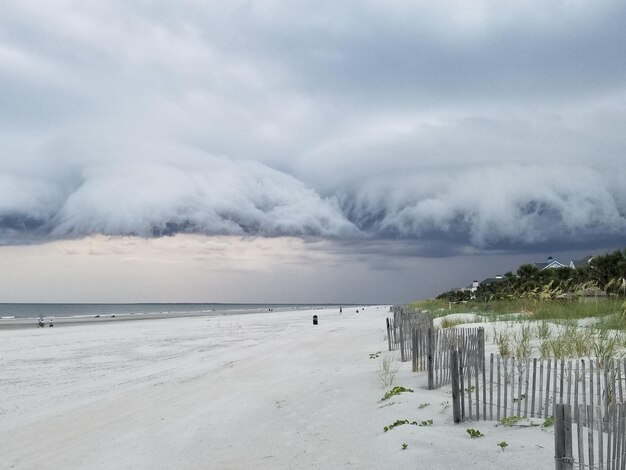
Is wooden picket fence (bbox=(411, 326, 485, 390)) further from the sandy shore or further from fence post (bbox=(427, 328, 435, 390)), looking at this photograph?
the sandy shore

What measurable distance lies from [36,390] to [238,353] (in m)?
9.07

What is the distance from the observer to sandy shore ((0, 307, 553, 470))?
7211 mm

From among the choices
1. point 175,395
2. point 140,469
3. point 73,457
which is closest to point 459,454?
point 140,469

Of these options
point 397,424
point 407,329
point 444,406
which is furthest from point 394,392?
point 407,329

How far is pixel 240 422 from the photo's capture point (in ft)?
33.3

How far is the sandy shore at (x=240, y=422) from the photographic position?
7.21 metres

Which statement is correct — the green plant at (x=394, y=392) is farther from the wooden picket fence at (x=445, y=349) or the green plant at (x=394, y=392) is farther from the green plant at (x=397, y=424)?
the green plant at (x=397, y=424)

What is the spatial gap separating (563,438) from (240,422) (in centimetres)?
658

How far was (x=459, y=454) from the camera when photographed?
266 inches

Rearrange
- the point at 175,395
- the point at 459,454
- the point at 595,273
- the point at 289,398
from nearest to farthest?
the point at 459,454 → the point at 289,398 → the point at 175,395 → the point at 595,273

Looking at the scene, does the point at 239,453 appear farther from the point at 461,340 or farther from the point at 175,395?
the point at 175,395

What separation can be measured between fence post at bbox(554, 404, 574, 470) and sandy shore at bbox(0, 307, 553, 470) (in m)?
1.01

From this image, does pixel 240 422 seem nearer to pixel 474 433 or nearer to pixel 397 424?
pixel 397 424

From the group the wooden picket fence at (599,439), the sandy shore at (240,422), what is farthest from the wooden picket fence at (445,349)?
the wooden picket fence at (599,439)
